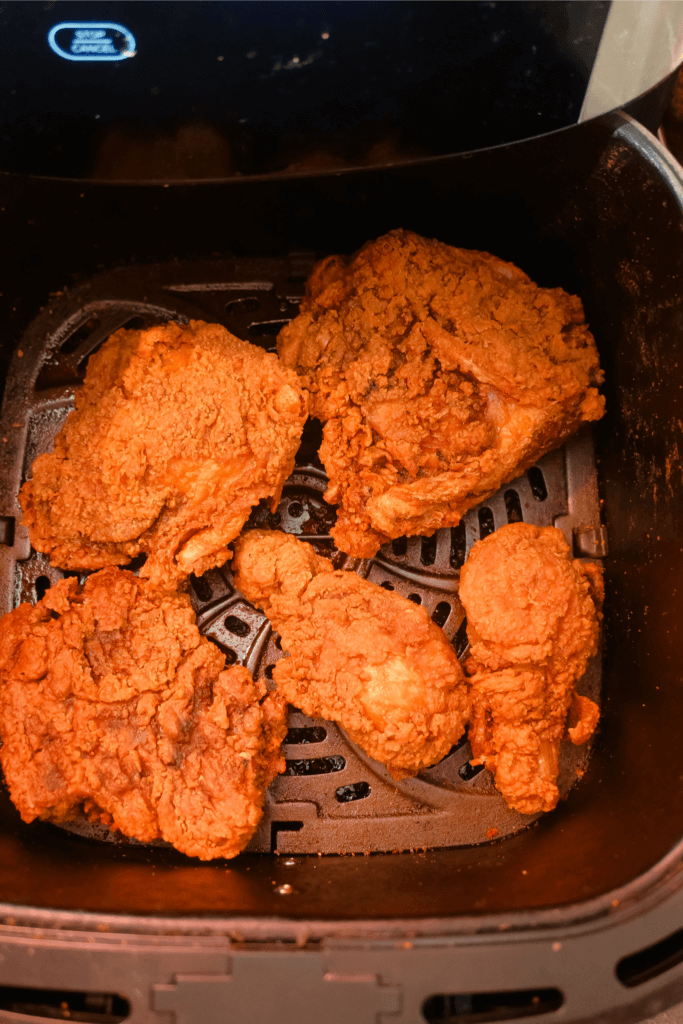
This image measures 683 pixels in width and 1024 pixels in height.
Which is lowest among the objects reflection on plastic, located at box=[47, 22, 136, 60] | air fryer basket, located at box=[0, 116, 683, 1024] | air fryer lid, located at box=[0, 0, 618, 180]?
air fryer basket, located at box=[0, 116, 683, 1024]

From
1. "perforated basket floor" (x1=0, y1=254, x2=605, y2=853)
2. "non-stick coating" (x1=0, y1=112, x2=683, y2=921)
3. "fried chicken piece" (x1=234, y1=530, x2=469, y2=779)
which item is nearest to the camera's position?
A: "non-stick coating" (x1=0, y1=112, x2=683, y2=921)

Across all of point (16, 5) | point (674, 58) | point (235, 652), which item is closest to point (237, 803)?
point (235, 652)

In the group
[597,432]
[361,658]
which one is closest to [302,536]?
[361,658]

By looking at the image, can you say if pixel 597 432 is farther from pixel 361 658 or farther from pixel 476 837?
pixel 476 837

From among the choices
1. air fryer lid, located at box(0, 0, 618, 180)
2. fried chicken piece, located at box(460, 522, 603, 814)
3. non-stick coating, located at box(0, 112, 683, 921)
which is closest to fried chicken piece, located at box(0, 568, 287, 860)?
non-stick coating, located at box(0, 112, 683, 921)

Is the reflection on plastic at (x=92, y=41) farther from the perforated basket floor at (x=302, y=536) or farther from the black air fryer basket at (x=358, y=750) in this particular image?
the perforated basket floor at (x=302, y=536)

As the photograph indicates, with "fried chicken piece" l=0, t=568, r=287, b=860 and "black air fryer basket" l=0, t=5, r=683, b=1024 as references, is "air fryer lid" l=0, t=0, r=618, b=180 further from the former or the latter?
"fried chicken piece" l=0, t=568, r=287, b=860

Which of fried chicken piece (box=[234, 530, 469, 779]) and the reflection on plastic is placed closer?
the reflection on plastic
